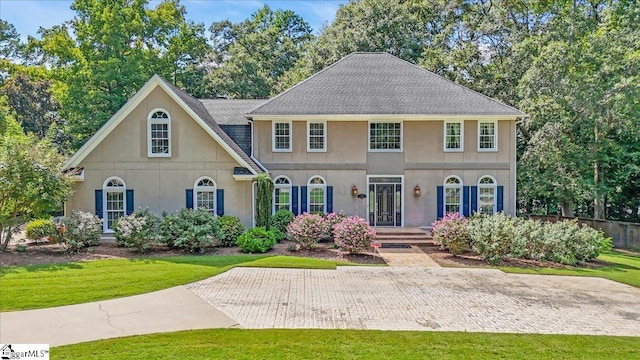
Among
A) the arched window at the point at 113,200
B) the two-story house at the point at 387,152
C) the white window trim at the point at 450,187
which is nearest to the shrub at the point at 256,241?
the two-story house at the point at 387,152

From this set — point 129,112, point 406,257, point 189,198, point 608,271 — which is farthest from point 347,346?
point 129,112

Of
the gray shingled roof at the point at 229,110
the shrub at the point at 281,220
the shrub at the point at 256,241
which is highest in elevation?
the gray shingled roof at the point at 229,110

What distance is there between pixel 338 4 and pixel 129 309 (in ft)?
99.4

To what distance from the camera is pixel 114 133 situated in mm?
16141

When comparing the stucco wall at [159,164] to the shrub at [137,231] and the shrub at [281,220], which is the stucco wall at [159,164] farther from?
the shrub at [137,231]

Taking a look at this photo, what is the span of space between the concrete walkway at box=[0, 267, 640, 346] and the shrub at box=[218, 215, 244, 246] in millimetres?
3441

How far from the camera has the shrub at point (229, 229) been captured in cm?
1525

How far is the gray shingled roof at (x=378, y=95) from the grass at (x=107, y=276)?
7710 millimetres

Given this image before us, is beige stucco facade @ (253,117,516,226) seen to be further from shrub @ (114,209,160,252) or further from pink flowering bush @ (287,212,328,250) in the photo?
shrub @ (114,209,160,252)

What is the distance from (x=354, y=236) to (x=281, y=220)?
4308 millimetres

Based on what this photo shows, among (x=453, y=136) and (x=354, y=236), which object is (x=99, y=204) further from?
(x=453, y=136)

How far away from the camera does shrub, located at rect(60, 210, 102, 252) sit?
1372 cm

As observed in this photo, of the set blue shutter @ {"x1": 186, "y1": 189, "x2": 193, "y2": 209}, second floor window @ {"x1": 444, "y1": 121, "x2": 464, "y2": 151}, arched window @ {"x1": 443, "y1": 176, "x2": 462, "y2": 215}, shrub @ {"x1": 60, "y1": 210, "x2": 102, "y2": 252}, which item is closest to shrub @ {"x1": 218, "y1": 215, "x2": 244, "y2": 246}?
blue shutter @ {"x1": 186, "y1": 189, "x2": 193, "y2": 209}

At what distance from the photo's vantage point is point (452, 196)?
61.0 feet
